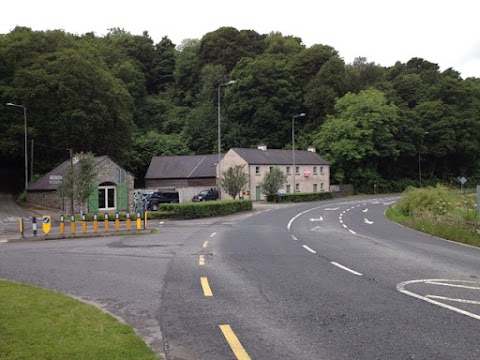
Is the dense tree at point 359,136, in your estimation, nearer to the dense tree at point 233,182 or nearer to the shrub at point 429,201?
the dense tree at point 233,182

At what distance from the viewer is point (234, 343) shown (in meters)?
6.12

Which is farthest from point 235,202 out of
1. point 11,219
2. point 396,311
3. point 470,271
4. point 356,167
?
point 356,167

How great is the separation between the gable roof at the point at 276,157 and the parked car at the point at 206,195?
28.5ft

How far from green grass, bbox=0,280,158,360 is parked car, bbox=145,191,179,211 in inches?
1405

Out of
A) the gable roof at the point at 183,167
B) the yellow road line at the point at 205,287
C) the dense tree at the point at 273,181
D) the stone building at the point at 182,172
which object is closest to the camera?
the yellow road line at the point at 205,287

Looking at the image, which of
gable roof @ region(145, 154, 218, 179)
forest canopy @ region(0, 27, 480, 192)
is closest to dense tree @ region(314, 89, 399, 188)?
forest canopy @ region(0, 27, 480, 192)

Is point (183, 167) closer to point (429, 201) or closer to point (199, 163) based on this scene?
point (199, 163)

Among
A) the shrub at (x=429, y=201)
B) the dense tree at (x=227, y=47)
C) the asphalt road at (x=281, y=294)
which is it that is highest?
the dense tree at (x=227, y=47)

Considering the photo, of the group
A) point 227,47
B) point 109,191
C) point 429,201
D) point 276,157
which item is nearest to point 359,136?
point 276,157

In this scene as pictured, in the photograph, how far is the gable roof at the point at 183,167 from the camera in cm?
6781

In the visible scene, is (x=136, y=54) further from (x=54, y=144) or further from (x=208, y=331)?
(x=208, y=331)

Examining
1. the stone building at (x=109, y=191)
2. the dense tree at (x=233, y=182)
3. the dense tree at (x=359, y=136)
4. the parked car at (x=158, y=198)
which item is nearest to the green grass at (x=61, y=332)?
the stone building at (x=109, y=191)

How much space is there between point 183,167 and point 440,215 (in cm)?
4891

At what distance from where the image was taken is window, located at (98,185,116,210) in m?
42.4
